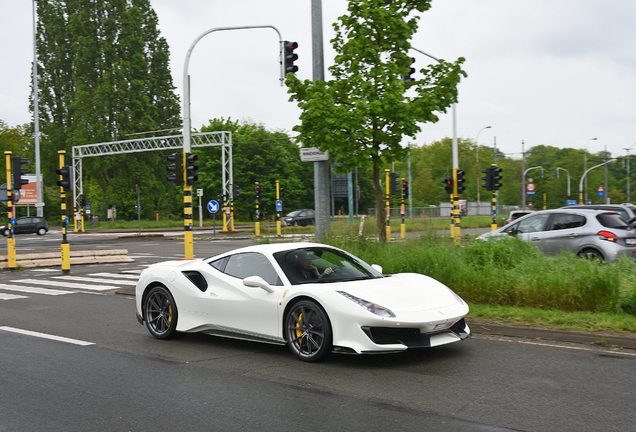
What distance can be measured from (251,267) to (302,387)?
6.99 ft

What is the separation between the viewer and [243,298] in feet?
23.2

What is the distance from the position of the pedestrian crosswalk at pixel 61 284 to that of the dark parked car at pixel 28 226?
1473 inches

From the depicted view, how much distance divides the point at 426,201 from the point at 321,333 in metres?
88.7

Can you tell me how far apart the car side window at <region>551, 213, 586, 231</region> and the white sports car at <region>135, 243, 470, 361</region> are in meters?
7.53

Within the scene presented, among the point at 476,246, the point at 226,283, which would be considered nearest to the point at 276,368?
the point at 226,283

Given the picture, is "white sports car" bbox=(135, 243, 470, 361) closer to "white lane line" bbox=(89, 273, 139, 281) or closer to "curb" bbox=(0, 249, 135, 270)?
"white lane line" bbox=(89, 273, 139, 281)

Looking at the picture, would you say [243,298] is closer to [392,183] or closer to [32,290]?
[32,290]

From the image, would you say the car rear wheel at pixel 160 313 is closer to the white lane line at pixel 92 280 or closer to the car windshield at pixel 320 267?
the car windshield at pixel 320 267

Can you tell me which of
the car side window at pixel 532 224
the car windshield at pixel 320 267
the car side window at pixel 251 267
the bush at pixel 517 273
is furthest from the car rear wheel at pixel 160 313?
the car side window at pixel 532 224

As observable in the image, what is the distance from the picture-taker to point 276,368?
20.7ft

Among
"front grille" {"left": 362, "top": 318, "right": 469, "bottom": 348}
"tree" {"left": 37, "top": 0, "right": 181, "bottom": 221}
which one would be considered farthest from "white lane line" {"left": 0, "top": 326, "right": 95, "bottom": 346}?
"tree" {"left": 37, "top": 0, "right": 181, "bottom": 221}

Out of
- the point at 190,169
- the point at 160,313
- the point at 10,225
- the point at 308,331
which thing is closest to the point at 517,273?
the point at 308,331

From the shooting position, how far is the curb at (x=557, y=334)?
7.04 meters

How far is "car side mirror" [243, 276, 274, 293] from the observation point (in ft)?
22.3
